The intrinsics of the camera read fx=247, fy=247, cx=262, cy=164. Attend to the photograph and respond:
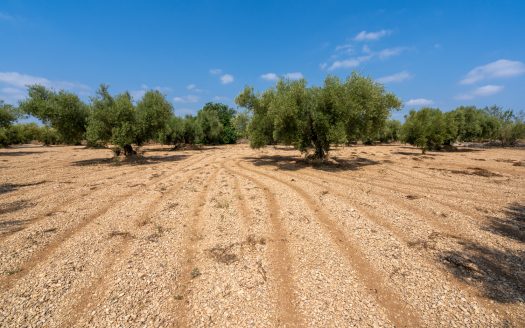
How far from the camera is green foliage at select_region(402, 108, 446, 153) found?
104 ft

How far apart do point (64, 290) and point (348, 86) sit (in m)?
19.3

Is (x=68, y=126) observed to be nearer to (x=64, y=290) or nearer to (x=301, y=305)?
(x=64, y=290)

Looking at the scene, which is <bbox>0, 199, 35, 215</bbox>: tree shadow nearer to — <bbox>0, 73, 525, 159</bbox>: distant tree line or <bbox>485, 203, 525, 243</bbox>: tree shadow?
<bbox>0, 73, 525, 159</bbox>: distant tree line

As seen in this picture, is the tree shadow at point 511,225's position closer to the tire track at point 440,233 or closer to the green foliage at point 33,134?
the tire track at point 440,233

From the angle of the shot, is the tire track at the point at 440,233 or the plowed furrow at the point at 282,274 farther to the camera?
the tire track at the point at 440,233

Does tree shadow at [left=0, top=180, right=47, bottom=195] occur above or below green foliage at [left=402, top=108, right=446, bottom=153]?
below

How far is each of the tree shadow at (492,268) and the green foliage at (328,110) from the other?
37.2 feet

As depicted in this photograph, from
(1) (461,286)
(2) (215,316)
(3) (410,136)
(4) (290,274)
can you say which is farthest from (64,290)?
(3) (410,136)

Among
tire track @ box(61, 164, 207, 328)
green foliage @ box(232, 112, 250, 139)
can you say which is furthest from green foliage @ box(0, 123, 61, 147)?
tire track @ box(61, 164, 207, 328)

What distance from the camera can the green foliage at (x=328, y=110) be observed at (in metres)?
17.7

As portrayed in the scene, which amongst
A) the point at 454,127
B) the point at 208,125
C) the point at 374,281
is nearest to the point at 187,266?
the point at 374,281

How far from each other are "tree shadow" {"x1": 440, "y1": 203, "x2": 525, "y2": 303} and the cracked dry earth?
0.11ft

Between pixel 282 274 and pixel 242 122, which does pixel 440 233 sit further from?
pixel 242 122

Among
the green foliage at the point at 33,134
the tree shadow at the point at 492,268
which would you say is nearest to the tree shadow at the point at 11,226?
the tree shadow at the point at 492,268
